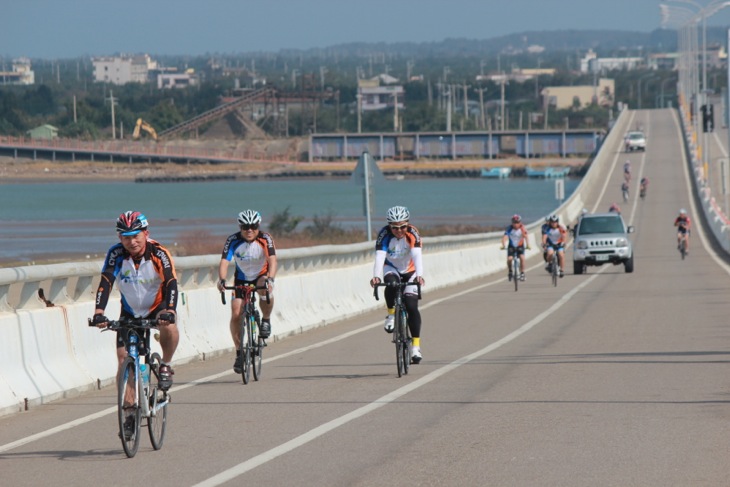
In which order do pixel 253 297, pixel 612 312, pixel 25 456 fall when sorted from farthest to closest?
pixel 612 312 < pixel 253 297 < pixel 25 456

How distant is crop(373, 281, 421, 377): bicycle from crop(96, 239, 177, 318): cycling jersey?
476 centimetres

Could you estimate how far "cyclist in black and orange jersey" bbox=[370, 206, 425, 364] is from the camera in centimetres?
1498

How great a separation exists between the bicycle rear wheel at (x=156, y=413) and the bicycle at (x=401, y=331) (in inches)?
187

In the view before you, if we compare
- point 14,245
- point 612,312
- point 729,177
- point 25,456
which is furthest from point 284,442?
point 729,177

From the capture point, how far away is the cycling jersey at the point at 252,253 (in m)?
14.8

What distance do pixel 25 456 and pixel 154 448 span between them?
2.88 feet

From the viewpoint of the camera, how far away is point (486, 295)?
101ft

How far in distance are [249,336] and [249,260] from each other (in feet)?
2.62

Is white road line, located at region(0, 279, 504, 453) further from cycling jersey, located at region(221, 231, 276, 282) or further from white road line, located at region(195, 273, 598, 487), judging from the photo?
white road line, located at region(195, 273, 598, 487)

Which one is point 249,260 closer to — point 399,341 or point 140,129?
point 399,341

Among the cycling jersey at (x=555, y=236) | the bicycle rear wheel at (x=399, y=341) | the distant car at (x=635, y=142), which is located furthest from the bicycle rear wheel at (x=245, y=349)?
the distant car at (x=635, y=142)

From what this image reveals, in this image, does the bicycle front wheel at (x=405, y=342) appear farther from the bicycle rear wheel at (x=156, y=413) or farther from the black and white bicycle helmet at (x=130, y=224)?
the black and white bicycle helmet at (x=130, y=224)

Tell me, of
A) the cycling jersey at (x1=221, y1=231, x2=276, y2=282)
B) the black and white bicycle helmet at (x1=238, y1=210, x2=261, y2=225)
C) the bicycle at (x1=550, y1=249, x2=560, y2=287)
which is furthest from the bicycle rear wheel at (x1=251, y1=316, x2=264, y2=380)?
the bicycle at (x1=550, y1=249, x2=560, y2=287)

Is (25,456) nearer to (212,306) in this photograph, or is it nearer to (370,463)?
(370,463)
